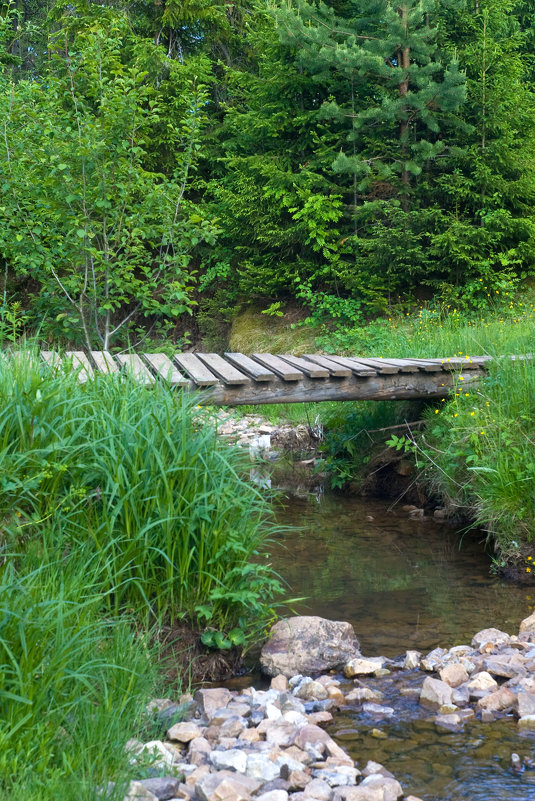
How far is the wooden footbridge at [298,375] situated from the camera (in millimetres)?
5188

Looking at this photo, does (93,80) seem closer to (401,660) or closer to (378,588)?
(378,588)

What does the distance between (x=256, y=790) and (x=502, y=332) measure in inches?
247

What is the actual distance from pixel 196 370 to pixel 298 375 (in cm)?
75

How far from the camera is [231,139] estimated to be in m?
14.3

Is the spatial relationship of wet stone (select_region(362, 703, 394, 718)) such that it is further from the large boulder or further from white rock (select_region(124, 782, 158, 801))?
white rock (select_region(124, 782, 158, 801))

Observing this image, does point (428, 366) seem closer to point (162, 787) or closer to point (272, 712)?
point (272, 712)

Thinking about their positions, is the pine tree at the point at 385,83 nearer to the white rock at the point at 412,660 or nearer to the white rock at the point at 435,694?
the white rock at the point at 412,660

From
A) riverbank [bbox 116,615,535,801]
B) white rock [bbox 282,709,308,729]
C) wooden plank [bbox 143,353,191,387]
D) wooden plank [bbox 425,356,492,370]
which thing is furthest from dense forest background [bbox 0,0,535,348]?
white rock [bbox 282,709,308,729]

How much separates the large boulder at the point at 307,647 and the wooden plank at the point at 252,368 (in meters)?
2.07

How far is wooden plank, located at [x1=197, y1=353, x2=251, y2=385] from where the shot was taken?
5191mm

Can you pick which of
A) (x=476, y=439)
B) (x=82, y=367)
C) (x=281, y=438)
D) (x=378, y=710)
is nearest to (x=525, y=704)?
(x=378, y=710)

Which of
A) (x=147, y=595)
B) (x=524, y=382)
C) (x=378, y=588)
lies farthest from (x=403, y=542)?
(x=147, y=595)

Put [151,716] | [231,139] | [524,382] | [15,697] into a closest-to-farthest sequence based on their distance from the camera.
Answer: [15,697]
[151,716]
[524,382]
[231,139]

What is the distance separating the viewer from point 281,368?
5699mm
